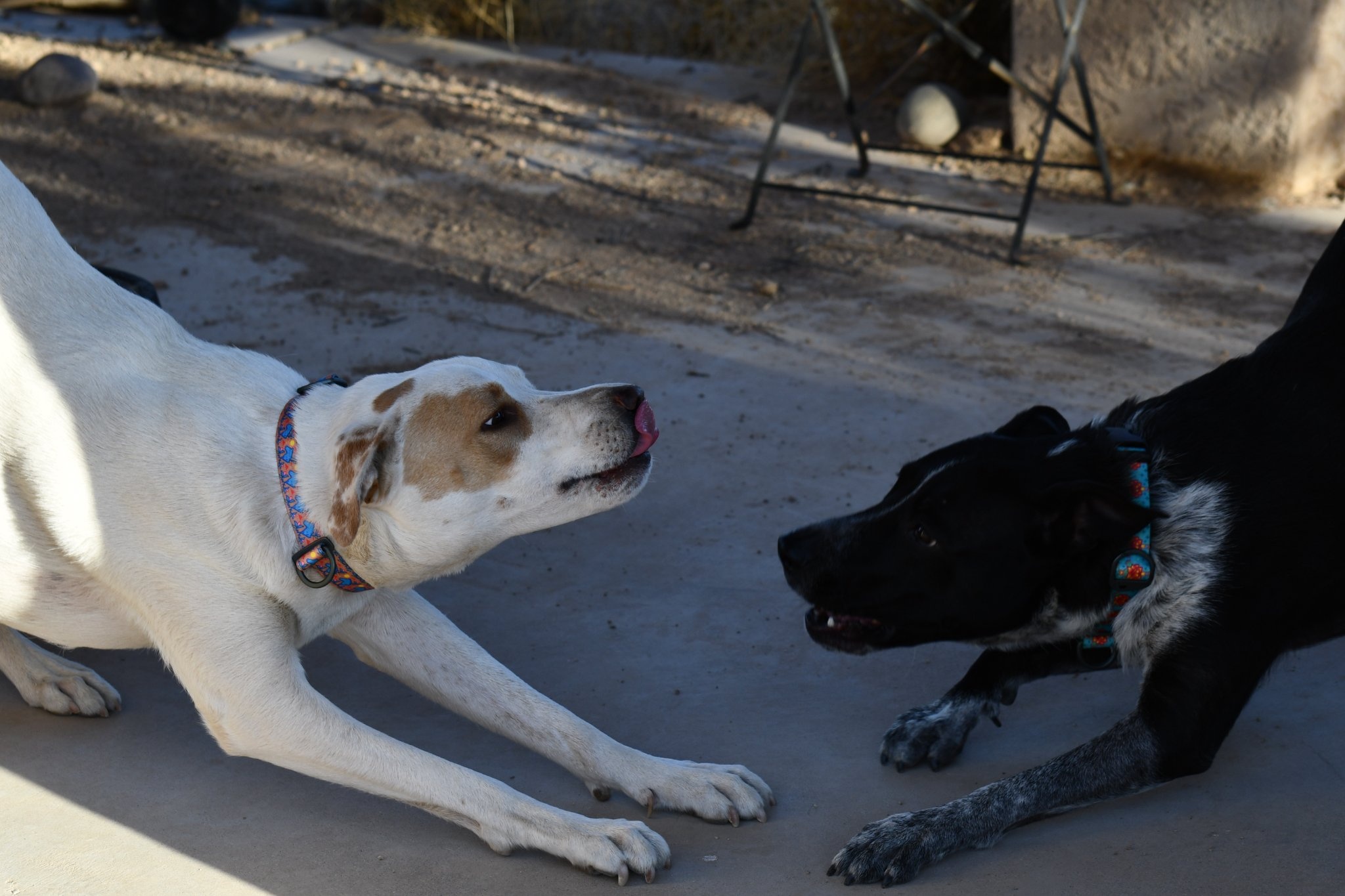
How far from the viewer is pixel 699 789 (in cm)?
256

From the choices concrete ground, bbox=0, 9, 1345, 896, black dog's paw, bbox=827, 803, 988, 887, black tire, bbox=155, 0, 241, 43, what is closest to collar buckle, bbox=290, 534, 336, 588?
concrete ground, bbox=0, 9, 1345, 896

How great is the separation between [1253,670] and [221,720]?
6.42ft

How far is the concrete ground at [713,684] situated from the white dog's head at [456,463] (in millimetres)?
574

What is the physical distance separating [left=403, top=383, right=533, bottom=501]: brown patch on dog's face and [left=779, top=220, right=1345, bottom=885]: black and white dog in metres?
0.65

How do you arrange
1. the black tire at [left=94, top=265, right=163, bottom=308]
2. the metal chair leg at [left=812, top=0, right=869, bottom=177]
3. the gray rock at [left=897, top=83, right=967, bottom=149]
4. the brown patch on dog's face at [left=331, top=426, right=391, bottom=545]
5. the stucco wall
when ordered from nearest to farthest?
the brown patch on dog's face at [left=331, top=426, right=391, bottom=545] < the black tire at [left=94, top=265, right=163, bottom=308] < the metal chair leg at [left=812, top=0, right=869, bottom=177] < the stucco wall < the gray rock at [left=897, top=83, right=967, bottom=149]

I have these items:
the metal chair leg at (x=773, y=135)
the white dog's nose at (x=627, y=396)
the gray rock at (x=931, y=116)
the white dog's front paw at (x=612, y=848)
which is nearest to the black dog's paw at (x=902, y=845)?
the white dog's front paw at (x=612, y=848)

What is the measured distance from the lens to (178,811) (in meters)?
2.57

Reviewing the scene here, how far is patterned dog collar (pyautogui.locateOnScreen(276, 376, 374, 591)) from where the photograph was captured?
2.43 m

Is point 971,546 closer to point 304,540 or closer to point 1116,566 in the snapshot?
point 1116,566

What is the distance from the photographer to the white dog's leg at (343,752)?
2387mm

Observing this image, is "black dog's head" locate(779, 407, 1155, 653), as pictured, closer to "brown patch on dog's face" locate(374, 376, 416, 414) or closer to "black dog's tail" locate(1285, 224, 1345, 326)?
"black dog's tail" locate(1285, 224, 1345, 326)

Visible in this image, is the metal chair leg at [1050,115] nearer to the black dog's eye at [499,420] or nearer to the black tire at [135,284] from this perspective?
the black tire at [135,284]

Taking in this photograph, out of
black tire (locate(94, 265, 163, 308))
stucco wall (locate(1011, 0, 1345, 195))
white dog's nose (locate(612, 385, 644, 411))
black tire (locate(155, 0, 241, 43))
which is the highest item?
stucco wall (locate(1011, 0, 1345, 195))

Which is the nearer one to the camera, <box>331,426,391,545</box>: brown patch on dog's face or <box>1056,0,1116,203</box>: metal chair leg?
<box>331,426,391,545</box>: brown patch on dog's face
